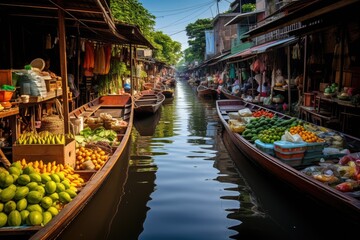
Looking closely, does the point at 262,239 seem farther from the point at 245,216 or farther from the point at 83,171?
the point at 83,171

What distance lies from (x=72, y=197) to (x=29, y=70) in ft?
10.3

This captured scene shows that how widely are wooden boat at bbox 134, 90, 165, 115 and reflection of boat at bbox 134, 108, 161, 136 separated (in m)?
0.40

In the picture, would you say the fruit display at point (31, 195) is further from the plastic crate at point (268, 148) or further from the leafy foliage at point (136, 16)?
the leafy foliage at point (136, 16)

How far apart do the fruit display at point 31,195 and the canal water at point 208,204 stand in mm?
908

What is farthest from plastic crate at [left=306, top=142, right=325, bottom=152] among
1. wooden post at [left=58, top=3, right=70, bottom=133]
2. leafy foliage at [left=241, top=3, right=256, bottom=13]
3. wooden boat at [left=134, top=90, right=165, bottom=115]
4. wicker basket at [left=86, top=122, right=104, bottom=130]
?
leafy foliage at [left=241, top=3, right=256, bottom=13]

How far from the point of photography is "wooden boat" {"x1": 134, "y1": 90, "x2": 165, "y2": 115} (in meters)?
14.5

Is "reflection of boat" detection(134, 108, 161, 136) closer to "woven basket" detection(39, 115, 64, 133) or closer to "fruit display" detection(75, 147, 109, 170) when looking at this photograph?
"woven basket" detection(39, 115, 64, 133)

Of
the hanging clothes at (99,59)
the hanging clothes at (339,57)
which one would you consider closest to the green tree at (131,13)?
the hanging clothes at (99,59)

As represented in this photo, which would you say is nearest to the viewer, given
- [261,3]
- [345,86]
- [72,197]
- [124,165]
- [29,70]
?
[72,197]

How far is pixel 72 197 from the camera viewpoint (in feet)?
14.8

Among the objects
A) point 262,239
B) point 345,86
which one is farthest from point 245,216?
point 345,86

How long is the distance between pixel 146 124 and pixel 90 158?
803 centimetres

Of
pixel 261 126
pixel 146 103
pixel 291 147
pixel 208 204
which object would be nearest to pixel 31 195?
pixel 208 204

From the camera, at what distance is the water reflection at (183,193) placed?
193 inches
